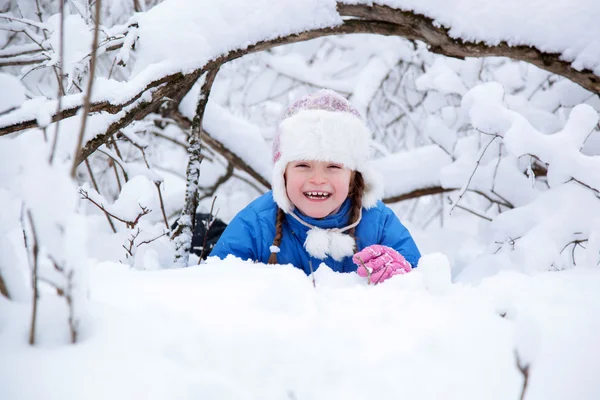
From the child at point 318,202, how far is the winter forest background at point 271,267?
0.42m

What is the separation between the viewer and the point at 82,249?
0.75 meters

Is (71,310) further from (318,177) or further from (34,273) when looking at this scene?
(318,177)

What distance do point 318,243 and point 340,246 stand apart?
0.37ft

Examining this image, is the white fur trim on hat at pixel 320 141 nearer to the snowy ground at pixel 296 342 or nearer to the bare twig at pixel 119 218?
the bare twig at pixel 119 218

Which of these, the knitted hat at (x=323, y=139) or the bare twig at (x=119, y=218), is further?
the knitted hat at (x=323, y=139)

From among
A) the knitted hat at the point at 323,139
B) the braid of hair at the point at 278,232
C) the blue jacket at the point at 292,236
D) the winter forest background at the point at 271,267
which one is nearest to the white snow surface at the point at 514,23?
the winter forest background at the point at 271,267

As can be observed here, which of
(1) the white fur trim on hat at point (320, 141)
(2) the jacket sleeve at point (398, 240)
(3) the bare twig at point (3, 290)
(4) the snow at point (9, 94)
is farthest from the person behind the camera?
(2) the jacket sleeve at point (398, 240)

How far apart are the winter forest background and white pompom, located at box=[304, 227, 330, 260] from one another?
0.61m

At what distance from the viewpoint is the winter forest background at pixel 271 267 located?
2.56ft

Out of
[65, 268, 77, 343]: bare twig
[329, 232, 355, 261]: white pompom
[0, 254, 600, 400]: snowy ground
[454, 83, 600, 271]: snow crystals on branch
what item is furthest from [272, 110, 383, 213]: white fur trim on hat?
[65, 268, 77, 343]: bare twig

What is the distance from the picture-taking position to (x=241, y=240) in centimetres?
237

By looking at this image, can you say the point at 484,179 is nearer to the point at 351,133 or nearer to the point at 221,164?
the point at 351,133

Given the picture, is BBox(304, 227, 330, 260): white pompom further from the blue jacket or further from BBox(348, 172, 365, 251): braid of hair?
BBox(348, 172, 365, 251): braid of hair

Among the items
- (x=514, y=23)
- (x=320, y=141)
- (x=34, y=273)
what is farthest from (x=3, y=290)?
(x=514, y=23)
